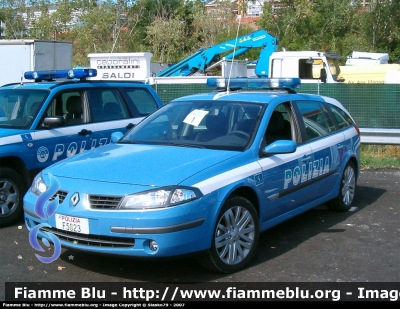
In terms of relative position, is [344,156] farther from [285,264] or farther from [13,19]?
[13,19]

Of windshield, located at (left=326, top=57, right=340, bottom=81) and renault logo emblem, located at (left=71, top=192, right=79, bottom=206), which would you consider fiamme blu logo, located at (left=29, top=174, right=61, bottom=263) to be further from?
windshield, located at (left=326, top=57, right=340, bottom=81)

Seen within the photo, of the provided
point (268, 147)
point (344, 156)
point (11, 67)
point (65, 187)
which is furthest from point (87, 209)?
point (11, 67)

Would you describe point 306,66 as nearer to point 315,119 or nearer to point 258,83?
point 315,119

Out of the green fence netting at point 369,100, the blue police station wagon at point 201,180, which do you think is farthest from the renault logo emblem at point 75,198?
the green fence netting at point 369,100

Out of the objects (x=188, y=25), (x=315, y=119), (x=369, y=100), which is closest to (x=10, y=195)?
(x=315, y=119)

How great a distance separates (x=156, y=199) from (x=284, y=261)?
1583 mm

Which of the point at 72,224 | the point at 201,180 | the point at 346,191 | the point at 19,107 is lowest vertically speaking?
the point at 346,191

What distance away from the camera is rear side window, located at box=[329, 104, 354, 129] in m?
7.61

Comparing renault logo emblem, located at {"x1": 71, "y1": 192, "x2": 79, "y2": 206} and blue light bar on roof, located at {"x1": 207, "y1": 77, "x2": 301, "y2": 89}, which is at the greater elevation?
blue light bar on roof, located at {"x1": 207, "y1": 77, "x2": 301, "y2": 89}

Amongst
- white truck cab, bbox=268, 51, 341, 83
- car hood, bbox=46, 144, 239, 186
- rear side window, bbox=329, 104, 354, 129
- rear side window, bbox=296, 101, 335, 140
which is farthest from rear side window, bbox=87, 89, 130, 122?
white truck cab, bbox=268, 51, 341, 83

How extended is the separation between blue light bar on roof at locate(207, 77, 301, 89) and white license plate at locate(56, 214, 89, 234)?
2.80 m

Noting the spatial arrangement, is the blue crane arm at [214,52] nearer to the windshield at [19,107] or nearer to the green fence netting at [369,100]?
the green fence netting at [369,100]

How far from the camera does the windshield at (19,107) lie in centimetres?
731

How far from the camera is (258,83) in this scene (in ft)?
22.7
